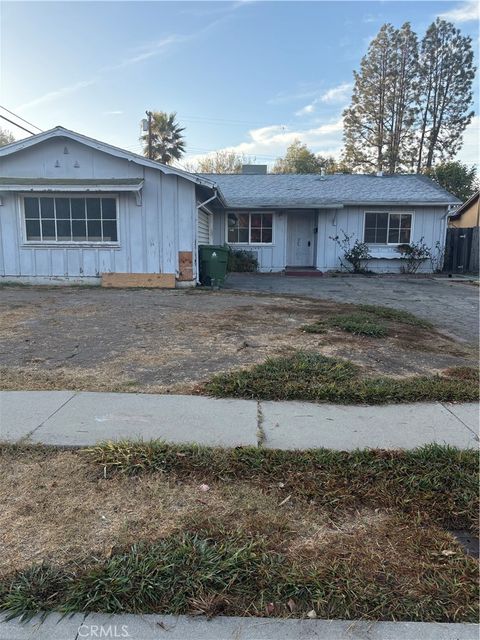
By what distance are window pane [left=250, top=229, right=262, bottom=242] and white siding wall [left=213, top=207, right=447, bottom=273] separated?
31 centimetres

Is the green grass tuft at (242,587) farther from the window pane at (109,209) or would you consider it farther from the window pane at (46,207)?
the window pane at (46,207)

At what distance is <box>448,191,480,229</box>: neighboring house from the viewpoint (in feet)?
83.5

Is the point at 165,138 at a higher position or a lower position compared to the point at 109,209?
higher

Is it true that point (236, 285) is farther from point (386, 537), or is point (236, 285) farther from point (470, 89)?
point (470, 89)

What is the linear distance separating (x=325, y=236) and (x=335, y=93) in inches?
950

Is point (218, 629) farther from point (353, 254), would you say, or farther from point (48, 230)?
point (353, 254)

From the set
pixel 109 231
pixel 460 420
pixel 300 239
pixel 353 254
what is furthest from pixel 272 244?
pixel 460 420

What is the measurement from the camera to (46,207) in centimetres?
1330

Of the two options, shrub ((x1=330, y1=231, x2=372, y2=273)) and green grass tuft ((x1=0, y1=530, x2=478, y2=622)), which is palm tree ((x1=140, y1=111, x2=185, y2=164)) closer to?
shrub ((x1=330, y1=231, x2=372, y2=273))

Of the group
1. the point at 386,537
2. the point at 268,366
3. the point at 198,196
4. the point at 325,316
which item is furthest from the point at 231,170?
the point at 386,537

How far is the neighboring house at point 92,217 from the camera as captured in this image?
42.6 feet

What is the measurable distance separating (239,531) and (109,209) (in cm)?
1241

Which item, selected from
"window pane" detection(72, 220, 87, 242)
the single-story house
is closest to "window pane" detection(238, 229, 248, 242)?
the single-story house

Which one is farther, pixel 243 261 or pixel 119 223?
pixel 243 261
